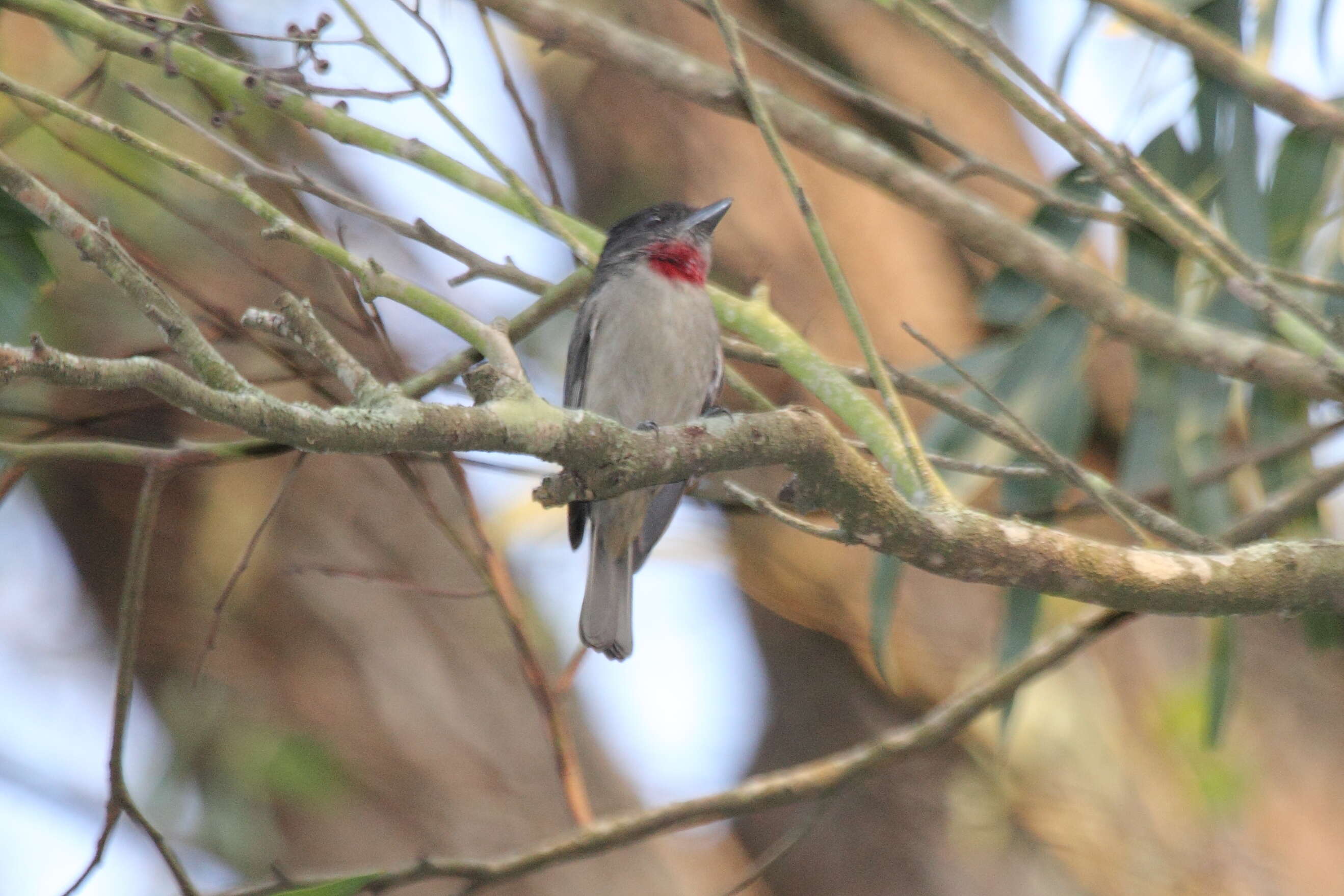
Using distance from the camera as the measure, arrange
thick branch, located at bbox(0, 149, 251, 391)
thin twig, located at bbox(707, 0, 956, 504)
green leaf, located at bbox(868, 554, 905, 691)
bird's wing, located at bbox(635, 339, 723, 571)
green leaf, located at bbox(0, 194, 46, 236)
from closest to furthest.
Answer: thick branch, located at bbox(0, 149, 251, 391) < thin twig, located at bbox(707, 0, 956, 504) < green leaf, located at bbox(0, 194, 46, 236) < green leaf, located at bbox(868, 554, 905, 691) < bird's wing, located at bbox(635, 339, 723, 571)

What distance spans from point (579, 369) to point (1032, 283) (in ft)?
5.09

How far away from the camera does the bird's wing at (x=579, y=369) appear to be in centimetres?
411

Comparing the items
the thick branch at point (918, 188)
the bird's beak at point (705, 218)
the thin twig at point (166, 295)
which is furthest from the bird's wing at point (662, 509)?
the thin twig at point (166, 295)

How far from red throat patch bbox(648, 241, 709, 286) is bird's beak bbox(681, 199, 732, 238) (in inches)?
3.0

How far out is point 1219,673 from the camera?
3.47 meters

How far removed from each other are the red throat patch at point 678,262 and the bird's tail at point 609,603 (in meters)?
0.90

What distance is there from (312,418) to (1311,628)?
141 inches

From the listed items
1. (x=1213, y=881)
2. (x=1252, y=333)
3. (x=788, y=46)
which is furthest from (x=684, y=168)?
(x=1213, y=881)

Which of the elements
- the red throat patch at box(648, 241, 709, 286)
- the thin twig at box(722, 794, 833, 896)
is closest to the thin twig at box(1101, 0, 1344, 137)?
the red throat patch at box(648, 241, 709, 286)

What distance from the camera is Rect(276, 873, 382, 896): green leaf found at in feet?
8.51

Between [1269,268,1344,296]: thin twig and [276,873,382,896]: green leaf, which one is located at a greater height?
[1269,268,1344,296]: thin twig

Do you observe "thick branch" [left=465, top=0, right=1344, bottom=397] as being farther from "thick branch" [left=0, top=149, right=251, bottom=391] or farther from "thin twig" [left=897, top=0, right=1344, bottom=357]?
"thick branch" [left=0, top=149, right=251, bottom=391]

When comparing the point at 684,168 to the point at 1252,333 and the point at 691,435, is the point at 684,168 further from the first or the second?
the point at 691,435

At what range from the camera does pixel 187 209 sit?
3832 millimetres
